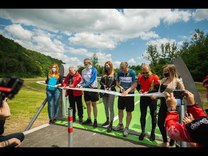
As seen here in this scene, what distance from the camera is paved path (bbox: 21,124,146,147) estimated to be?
531cm

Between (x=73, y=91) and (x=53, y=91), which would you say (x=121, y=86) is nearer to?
(x=73, y=91)

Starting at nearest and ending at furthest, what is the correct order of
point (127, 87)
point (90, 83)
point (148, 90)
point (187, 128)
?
1. point (187, 128)
2. point (148, 90)
3. point (127, 87)
4. point (90, 83)

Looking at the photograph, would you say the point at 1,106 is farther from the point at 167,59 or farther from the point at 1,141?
the point at 167,59

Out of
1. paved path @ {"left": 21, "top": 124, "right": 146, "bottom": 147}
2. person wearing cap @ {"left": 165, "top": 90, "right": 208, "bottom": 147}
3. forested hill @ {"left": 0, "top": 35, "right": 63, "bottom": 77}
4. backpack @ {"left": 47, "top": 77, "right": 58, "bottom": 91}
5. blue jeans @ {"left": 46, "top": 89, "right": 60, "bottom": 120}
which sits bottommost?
paved path @ {"left": 21, "top": 124, "right": 146, "bottom": 147}

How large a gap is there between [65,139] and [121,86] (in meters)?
2.23

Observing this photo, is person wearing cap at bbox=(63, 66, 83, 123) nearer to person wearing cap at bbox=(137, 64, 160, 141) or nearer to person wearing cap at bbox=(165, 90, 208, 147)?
person wearing cap at bbox=(137, 64, 160, 141)

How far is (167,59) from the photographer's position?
2506 inches

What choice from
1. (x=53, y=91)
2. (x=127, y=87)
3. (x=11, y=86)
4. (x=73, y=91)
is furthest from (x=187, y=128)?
(x=53, y=91)

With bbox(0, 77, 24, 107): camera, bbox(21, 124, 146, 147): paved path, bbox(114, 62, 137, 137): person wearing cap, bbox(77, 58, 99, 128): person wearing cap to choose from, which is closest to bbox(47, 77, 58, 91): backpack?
bbox(77, 58, 99, 128): person wearing cap

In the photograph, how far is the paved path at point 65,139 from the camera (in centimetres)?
531

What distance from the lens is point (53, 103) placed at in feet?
24.4

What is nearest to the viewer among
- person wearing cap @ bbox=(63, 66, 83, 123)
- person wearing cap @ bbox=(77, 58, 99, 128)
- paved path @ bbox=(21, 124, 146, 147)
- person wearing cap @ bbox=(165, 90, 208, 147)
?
person wearing cap @ bbox=(165, 90, 208, 147)
